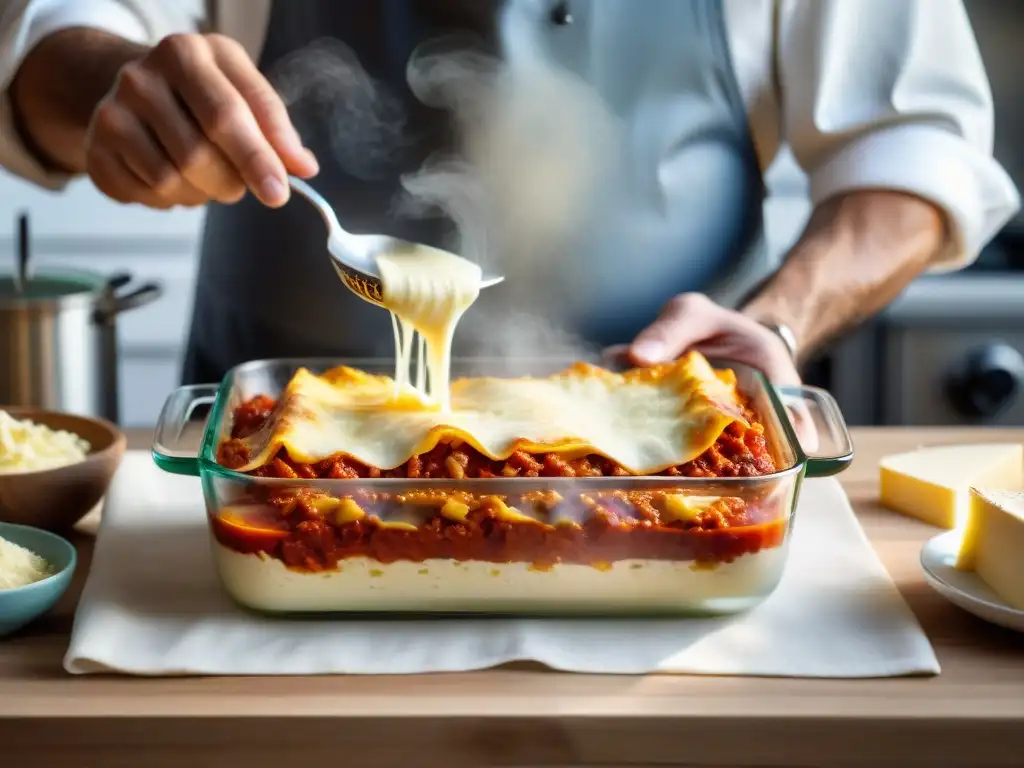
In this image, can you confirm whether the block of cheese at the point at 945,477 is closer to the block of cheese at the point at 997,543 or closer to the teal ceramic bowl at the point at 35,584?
the block of cheese at the point at 997,543

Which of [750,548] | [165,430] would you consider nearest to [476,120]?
[165,430]

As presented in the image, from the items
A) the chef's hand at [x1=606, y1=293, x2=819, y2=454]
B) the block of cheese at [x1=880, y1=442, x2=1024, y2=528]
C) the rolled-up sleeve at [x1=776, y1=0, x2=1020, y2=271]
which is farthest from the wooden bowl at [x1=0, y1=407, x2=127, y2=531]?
the rolled-up sleeve at [x1=776, y1=0, x2=1020, y2=271]

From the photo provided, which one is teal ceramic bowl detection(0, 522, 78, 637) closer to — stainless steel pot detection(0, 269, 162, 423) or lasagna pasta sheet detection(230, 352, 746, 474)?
lasagna pasta sheet detection(230, 352, 746, 474)

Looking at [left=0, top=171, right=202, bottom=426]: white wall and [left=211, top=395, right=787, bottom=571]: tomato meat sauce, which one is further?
[left=0, top=171, right=202, bottom=426]: white wall

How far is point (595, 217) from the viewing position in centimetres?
157

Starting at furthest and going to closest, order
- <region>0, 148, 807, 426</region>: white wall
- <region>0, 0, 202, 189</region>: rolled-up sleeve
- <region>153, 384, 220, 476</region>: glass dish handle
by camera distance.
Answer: <region>0, 148, 807, 426</region>: white wall < <region>0, 0, 202, 189</region>: rolled-up sleeve < <region>153, 384, 220, 476</region>: glass dish handle

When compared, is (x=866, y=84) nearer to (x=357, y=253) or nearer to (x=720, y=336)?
(x=720, y=336)

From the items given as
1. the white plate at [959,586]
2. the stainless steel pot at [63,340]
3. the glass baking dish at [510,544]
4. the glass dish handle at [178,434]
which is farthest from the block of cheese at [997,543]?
the stainless steel pot at [63,340]

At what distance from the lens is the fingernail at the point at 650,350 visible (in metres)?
1.19

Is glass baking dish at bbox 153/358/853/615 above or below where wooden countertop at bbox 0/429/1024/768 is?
above

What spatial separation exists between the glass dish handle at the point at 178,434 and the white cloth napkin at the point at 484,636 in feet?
0.35

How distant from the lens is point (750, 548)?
89 cm

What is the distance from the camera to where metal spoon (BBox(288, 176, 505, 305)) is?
1.09 metres

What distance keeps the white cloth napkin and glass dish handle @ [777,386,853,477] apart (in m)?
0.10
